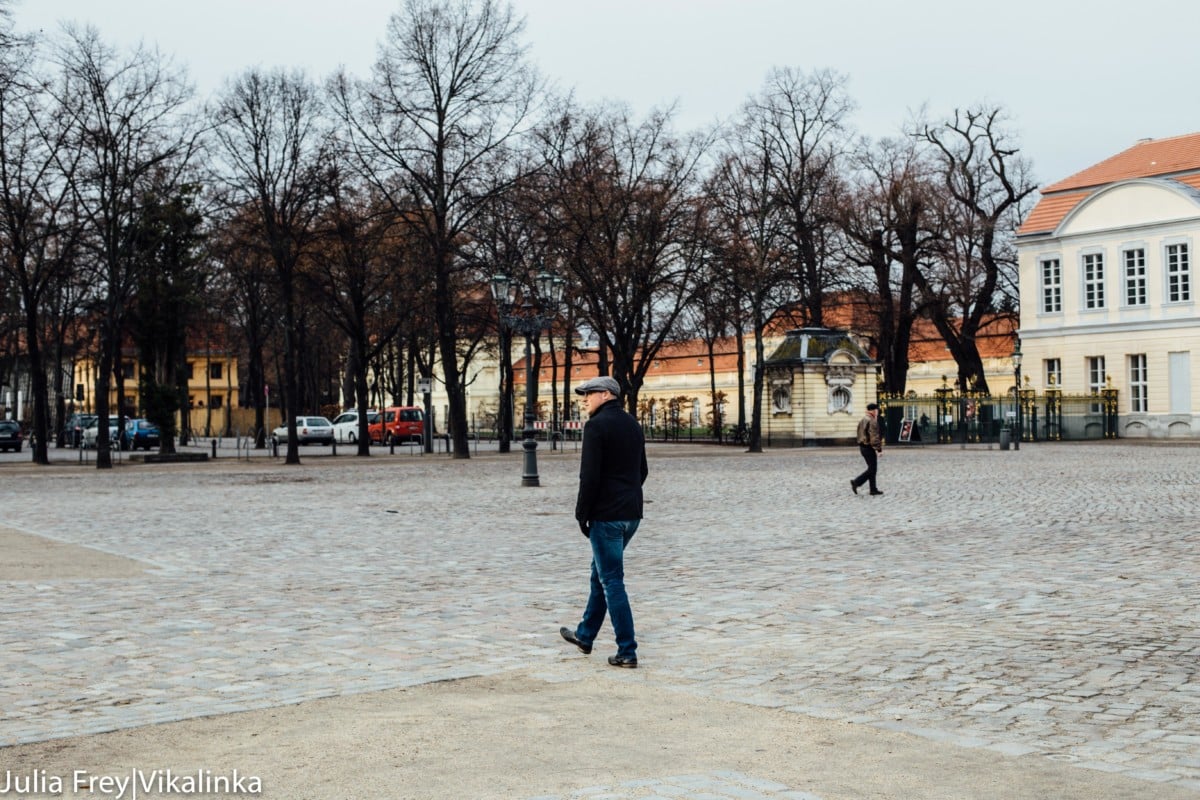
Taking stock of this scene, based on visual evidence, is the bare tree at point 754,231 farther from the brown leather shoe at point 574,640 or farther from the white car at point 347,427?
the brown leather shoe at point 574,640

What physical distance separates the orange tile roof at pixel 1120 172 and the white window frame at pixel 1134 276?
A: 3220 mm

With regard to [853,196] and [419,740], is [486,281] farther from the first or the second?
[419,740]

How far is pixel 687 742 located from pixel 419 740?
121 centimetres

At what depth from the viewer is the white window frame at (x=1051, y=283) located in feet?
219

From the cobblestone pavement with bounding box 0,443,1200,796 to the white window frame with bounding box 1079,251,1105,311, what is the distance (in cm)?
4436

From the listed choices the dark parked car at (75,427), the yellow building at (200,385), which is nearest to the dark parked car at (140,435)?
the dark parked car at (75,427)

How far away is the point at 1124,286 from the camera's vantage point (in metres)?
64.2

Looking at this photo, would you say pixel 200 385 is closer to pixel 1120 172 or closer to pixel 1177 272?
pixel 1120 172

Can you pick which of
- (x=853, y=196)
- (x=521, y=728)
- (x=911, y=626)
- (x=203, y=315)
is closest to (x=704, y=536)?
(x=911, y=626)

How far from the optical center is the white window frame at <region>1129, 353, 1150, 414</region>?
209 feet

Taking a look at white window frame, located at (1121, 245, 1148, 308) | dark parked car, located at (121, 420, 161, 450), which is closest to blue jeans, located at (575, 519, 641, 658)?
dark parked car, located at (121, 420, 161, 450)

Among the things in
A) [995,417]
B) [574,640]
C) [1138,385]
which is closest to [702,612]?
[574,640]

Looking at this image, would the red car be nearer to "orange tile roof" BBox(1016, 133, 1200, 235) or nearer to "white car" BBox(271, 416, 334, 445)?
"white car" BBox(271, 416, 334, 445)

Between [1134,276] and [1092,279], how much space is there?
2141 mm
